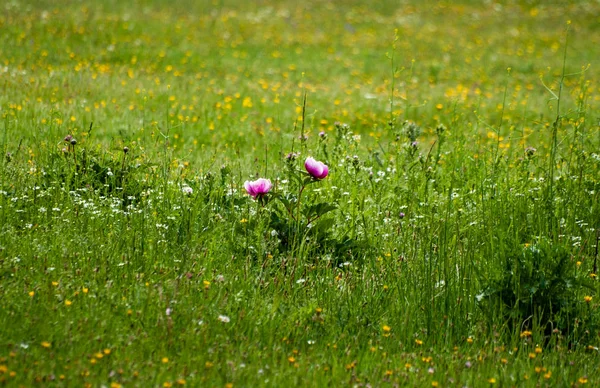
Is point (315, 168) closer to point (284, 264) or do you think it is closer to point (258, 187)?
point (258, 187)

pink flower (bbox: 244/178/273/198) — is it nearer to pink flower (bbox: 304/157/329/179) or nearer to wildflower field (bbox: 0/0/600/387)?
wildflower field (bbox: 0/0/600/387)

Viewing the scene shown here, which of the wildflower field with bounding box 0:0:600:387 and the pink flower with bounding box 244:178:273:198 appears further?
the pink flower with bounding box 244:178:273:198

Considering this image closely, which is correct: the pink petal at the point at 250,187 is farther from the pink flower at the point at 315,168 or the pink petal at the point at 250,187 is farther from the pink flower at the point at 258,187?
the pink flower at the point at 315,168

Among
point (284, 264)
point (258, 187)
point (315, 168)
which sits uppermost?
point (315, 168)

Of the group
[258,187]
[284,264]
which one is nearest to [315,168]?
[258,187]

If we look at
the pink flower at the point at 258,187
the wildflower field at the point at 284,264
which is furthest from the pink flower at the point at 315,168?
the pink flower at the point at 258,187

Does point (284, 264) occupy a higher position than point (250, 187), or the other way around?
point (250, 187)

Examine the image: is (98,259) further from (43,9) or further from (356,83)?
(43,9)

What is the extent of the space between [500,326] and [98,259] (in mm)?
2071

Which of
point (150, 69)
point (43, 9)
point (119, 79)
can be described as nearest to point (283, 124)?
point (119, 79)

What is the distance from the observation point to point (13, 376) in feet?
9.02

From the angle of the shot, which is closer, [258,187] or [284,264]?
[284,264]

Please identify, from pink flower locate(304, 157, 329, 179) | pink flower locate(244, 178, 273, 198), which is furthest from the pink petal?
pink flower locate(304, 157, 329, 179)

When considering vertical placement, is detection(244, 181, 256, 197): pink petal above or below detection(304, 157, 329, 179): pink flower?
below
